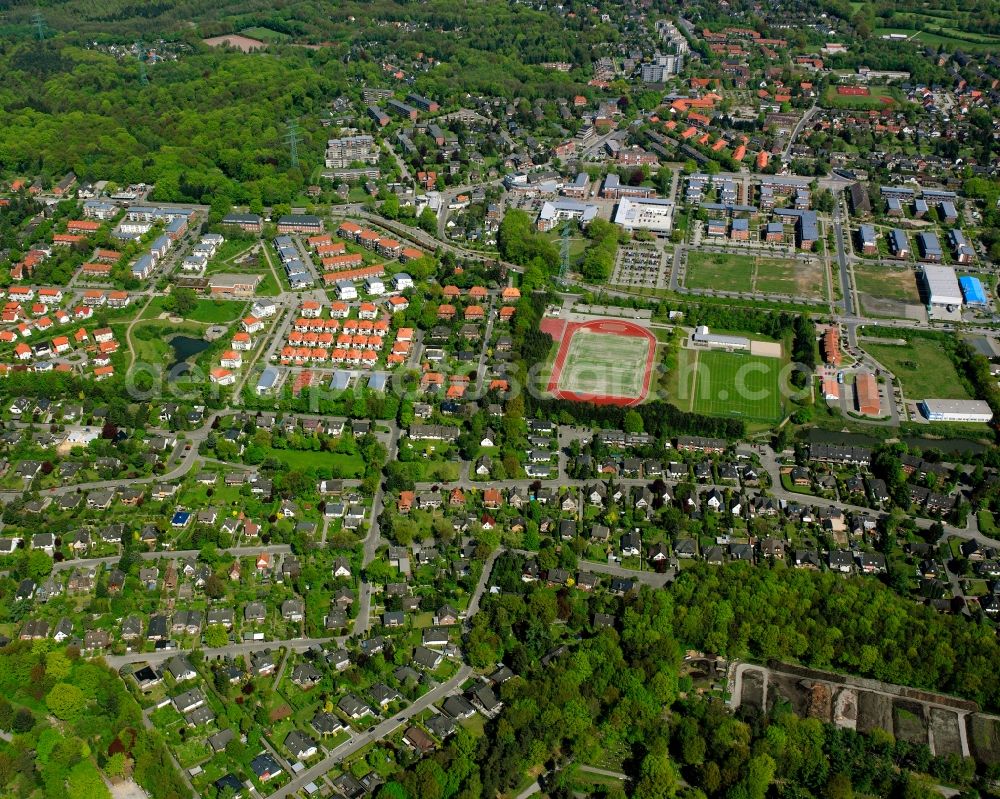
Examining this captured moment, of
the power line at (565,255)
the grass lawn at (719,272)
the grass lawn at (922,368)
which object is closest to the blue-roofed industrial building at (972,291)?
the grass lawn at (922,368)

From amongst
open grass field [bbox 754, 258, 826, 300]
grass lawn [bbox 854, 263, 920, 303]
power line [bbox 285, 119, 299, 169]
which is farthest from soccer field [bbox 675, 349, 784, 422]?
power line [bbox 285, 119, 299, 169]

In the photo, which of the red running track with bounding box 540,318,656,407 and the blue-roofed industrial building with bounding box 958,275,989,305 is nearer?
the red running track with bounding box 540,318,656,407

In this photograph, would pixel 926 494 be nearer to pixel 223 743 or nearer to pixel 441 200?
pixel 223 743

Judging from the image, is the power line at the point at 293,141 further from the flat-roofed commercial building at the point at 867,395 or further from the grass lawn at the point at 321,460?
the flat-roofed commercial building at the point at 867,395

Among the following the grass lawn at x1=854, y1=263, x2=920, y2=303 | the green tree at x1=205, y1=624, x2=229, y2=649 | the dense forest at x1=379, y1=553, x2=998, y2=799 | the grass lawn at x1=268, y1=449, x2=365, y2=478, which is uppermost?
the dense forest at x1=379, y1=553, x2=998, y2=799

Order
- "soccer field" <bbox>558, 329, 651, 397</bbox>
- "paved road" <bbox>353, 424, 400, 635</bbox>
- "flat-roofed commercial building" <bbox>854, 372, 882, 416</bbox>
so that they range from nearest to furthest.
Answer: "paved road" <bbox>353, 424, 400, 635</bbox> → "flat-roofed commercial building" <bbox>854, 372, 882, 416</bbox> → "soccer field" <bbox>558, 329, 651, 397</bbox>

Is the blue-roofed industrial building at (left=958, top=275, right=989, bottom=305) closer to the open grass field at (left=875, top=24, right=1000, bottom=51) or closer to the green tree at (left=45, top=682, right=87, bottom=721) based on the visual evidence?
the green tree at (left=45, top=682, right=87, bottom=721)
